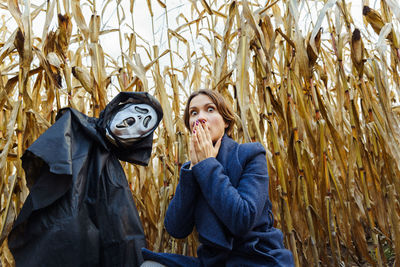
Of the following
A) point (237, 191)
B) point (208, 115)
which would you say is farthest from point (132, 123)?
point (237, 191)

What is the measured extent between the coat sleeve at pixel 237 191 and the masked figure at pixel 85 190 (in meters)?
0.32

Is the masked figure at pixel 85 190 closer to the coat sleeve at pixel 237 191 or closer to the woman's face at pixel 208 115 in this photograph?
the woman's face at pixel 208 115

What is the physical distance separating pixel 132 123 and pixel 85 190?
28cm

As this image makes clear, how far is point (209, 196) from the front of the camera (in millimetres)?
945

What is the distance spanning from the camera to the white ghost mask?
1.15m

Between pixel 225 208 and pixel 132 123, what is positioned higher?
pixel 132 123

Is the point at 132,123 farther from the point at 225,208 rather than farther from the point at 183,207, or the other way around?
the point at 225,208

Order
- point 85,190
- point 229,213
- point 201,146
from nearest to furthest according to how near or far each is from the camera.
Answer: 1. point 229,213
2. point 201,146
3. point 85,190

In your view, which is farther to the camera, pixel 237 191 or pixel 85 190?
pixel 85 190

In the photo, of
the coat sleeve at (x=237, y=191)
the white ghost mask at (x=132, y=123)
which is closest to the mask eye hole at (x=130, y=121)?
the white ghost mask at (x=132, y=123)

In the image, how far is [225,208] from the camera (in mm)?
897

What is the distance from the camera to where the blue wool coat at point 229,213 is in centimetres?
90

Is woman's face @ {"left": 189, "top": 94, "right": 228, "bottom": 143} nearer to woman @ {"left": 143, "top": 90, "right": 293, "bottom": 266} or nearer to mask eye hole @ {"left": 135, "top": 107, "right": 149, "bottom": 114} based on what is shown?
woman @ {"left": 143, "top": 90, "right": 293, "bottom": 266}

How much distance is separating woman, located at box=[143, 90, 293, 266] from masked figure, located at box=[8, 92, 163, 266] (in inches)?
6.0
